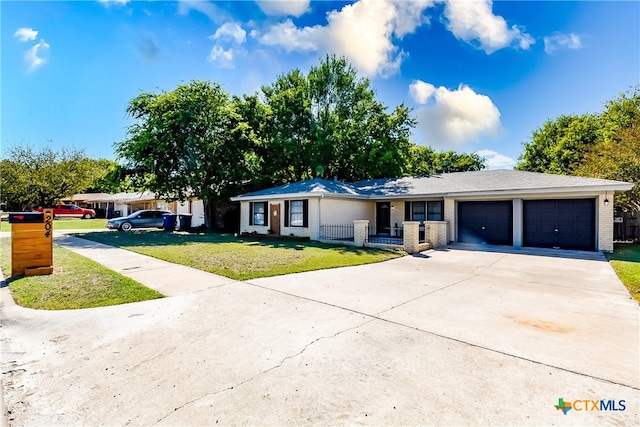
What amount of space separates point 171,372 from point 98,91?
55.7 ft

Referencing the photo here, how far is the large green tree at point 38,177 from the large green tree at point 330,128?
21.8 m

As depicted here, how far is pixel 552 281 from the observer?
24.6 feet

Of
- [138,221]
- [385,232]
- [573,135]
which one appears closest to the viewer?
[385,232]

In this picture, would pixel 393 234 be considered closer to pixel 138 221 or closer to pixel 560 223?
pixel 560 223

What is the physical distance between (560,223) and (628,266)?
4.44 metres

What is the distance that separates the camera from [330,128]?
2589cm

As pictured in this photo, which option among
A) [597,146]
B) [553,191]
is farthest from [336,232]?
[597,146]

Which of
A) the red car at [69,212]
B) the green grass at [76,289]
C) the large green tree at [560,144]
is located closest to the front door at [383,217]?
the green grass at [76,289]

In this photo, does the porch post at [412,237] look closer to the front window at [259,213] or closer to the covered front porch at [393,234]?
the covered front porch at [393,234]

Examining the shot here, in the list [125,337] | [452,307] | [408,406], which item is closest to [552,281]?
[452,307]

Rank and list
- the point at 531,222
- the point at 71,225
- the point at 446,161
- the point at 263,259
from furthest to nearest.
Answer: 1. the point at 446,161
2. the point at 71,225
3. the point at 531,222
4. the point at 263,259

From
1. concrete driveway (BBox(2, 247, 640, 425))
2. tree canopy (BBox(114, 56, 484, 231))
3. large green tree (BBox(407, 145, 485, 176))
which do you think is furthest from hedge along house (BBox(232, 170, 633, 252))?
large green tree (BBox(407, 145, 485, 176))

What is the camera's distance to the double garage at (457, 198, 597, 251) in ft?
42.1

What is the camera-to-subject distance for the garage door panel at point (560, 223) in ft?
41.9
